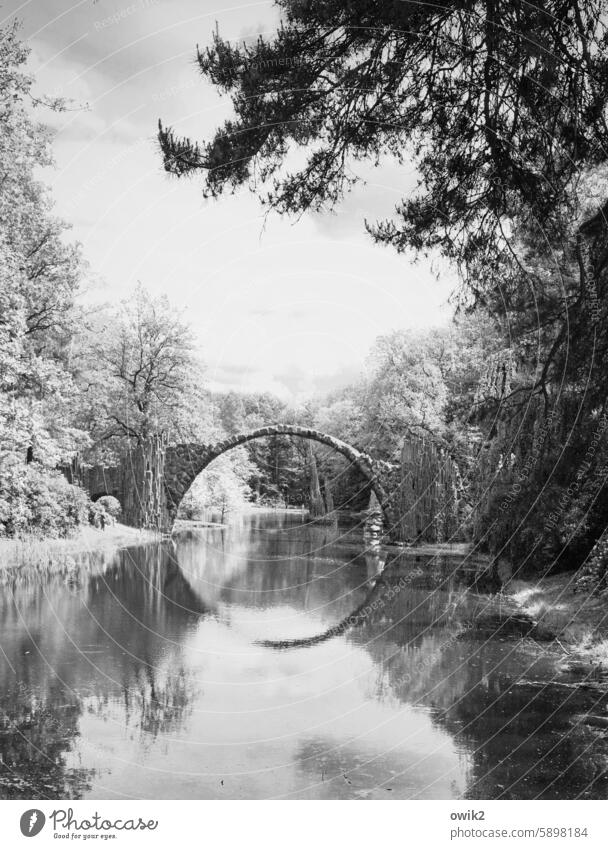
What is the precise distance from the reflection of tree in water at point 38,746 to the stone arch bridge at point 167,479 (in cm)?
1790

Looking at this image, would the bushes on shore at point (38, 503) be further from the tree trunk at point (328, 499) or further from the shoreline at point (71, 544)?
the tree trunk at point (328, 499)

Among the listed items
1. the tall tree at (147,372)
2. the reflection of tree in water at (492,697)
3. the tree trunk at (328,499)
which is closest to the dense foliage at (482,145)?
the reflection of tree in water at (492,697)

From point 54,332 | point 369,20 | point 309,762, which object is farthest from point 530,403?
point 54,332

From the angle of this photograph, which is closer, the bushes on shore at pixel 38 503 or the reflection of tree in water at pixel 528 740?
the reflection of tree in water at pixel 528 740

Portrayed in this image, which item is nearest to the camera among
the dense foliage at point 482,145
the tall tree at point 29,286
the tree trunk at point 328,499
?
the dense foliage at point 482,145

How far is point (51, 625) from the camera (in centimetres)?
1173

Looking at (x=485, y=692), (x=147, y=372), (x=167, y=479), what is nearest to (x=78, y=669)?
(x=485, y=692)

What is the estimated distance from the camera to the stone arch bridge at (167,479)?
26141mm

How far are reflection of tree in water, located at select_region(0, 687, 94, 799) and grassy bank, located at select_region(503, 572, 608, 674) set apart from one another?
20.2 feet

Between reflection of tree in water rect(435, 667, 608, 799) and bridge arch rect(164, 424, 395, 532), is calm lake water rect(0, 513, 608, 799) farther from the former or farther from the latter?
bridge arch rect(164, 424, 395, 532)

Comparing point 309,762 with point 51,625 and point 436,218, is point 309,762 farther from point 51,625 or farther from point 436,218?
point 436,218

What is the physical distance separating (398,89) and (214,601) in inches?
407
